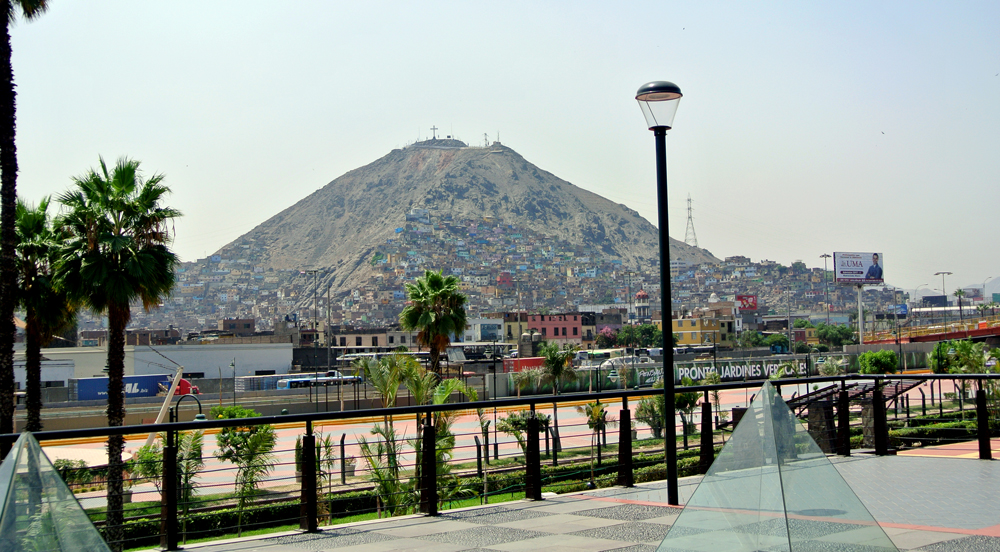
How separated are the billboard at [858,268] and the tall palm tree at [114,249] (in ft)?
307

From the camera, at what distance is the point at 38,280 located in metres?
23.2

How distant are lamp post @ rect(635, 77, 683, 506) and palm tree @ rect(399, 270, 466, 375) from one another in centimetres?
3102

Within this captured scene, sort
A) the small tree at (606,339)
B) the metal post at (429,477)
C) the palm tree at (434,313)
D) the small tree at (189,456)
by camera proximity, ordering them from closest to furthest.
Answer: the metal post at (429,477) < the small tree at (189,456) < the palm tree at (434,313) < the small tree at (606,339)

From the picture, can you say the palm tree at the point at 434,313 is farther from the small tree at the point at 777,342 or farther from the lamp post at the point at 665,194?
the small tree at the point at 777,342

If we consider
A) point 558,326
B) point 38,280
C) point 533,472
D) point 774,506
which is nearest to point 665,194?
point 533,472

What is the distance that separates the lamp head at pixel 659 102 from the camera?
6777 mm

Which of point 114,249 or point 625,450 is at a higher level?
point 114,249

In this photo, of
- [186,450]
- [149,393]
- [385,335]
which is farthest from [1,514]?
[385,335]

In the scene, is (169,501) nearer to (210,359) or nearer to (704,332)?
(210,359)

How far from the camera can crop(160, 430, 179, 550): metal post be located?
5.63 metres

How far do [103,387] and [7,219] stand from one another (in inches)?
1396

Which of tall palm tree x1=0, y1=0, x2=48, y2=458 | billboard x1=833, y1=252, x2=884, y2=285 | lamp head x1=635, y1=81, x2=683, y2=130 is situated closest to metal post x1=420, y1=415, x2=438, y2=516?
lamp head x1=635, y1=81, x2=683, y2=130

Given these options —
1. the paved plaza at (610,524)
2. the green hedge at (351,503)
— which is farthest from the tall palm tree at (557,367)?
the paved plaza at (610,524)

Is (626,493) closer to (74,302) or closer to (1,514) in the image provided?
(1,514)
